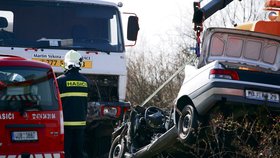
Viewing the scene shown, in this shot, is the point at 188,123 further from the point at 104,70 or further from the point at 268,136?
the point at 104,70

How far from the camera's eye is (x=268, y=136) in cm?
829

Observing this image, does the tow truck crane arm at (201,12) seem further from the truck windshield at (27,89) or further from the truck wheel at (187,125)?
the truck windshield at (27,89)

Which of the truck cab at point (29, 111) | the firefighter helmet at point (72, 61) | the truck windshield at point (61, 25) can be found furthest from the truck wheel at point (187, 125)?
the truck windshield at point (61, 25)

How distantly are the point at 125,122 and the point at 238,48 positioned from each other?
307 centimetres

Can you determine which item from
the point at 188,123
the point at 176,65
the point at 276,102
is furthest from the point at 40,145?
the point at 176,65

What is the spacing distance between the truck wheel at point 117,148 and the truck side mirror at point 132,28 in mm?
2061

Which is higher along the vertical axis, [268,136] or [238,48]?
[238,48]

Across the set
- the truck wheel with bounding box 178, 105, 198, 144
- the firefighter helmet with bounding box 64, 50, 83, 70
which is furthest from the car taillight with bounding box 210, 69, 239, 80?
the firefighter helmet with bounding box 64, 50, 83, 70

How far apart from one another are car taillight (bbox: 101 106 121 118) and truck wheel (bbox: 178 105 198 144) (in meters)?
2.74

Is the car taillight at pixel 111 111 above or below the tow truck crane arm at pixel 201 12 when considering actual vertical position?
below

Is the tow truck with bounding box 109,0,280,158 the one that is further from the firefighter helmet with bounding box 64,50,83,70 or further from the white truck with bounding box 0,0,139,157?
the white truck with bounding box 0,0,139,157

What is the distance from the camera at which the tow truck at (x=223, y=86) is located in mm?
8633

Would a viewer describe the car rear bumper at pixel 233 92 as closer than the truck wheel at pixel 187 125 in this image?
Yes

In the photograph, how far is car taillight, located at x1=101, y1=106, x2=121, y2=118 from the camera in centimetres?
1189
